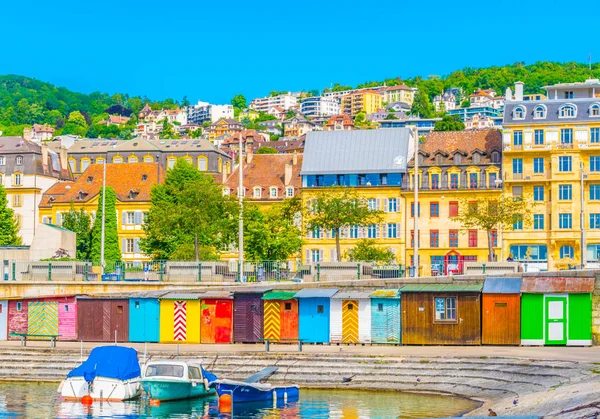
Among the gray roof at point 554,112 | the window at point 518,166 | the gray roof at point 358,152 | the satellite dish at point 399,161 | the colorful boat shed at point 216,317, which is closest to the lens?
the colorful boat shed at point 216,317

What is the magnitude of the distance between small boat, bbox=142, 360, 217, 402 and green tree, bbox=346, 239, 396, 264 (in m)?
42.0

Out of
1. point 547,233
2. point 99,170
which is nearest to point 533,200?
point 547,233

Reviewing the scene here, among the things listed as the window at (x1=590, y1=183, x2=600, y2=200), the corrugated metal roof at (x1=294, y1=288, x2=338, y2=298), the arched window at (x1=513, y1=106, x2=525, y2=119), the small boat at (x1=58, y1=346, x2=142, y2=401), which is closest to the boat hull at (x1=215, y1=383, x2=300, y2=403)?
→ the small boat at (x1=58, y1=346, x2=142, y2=401)

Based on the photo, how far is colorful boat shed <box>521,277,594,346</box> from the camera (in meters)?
56.9

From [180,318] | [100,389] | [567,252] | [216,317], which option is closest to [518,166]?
[567,252]

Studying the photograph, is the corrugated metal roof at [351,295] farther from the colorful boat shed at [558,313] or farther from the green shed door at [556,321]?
the green shed door at [556,321]

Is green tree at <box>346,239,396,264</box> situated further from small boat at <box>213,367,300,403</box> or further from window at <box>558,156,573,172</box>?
small boat at <box>213,367,300,403</box>

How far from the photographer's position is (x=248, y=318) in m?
61.4

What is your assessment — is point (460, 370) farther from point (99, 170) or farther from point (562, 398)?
point (99, 170)

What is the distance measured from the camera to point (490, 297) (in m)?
58.0

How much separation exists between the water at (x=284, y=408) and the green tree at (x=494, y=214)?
1604 inches

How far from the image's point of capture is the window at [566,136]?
97688 mm

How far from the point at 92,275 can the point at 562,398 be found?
36.8m

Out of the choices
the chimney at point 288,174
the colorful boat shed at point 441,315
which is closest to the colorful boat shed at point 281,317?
the colorful boat shed at point 441,315
